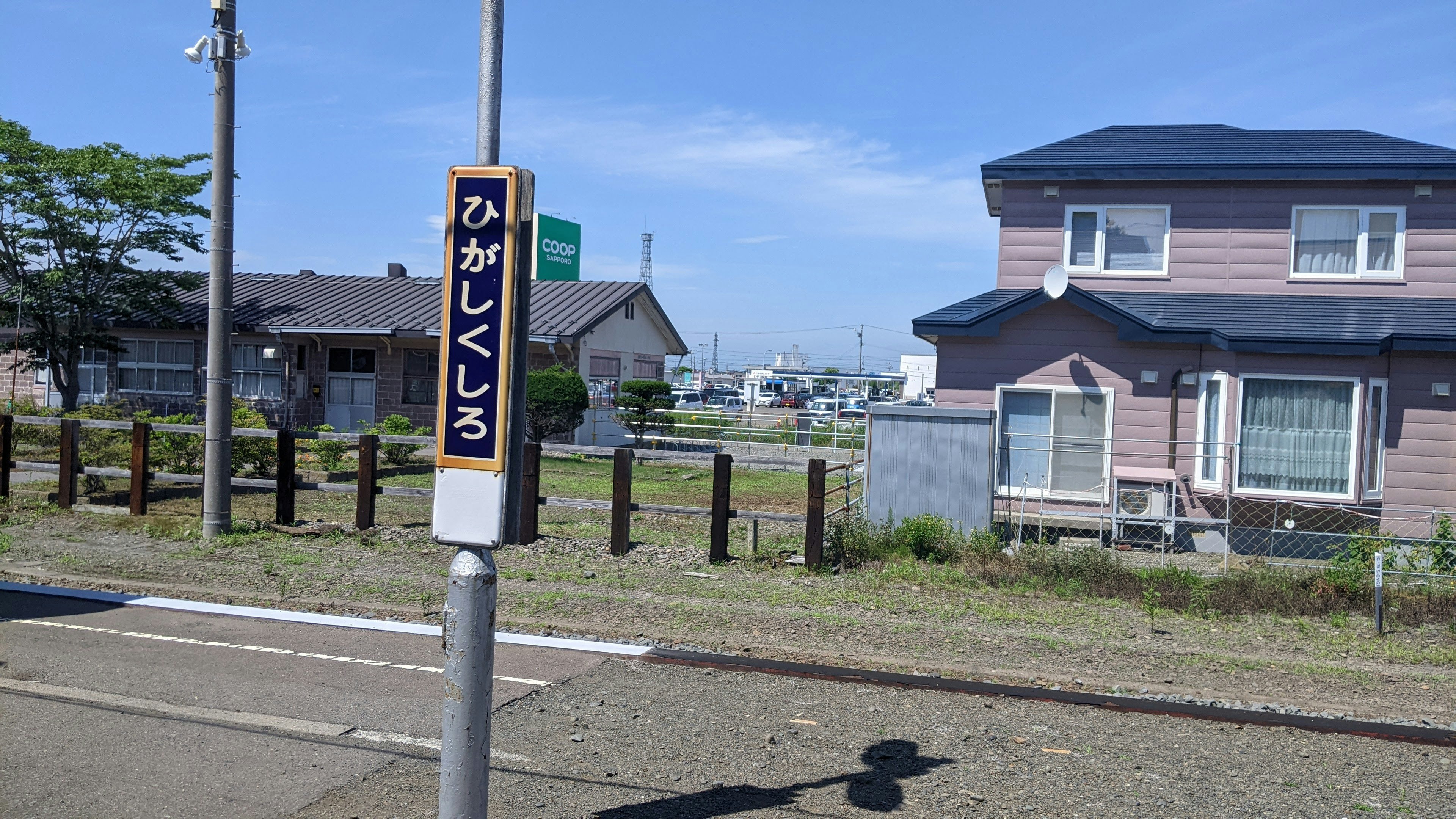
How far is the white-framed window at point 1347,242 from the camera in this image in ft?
52.1

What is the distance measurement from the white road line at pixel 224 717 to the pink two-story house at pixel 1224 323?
8.96 meters

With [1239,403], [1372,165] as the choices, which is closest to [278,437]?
[1239,403]

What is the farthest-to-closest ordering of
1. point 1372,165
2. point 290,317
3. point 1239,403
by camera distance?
point 290,317 → point 1372,165 → point 1239,403

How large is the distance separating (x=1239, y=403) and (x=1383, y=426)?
1867mm

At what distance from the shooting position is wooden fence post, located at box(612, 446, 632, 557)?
11.5 metres

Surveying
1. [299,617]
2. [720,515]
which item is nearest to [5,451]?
[299,617]

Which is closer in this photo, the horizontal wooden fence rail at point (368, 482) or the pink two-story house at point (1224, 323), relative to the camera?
the horizontal wooden fence rail at point (368, 482)

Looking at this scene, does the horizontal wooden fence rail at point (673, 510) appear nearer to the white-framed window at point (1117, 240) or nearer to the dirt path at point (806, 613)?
the dirt path at point (806, 613)

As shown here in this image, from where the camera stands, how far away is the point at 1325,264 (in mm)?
16141

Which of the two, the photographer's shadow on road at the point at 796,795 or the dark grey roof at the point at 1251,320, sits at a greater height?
→ the dark grey roof at the point at 1251,320

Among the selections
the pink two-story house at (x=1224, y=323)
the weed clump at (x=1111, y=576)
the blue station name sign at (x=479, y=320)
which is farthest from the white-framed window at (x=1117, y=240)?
the blue station name sign at (x=479, y=320)

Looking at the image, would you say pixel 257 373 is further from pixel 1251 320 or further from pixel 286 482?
pixel 1251 320

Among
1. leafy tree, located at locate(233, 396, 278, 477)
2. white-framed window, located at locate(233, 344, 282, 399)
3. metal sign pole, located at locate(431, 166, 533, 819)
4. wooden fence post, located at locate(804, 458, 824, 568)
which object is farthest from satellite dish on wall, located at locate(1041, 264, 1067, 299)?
white-framed window, located at locate(233, 344, 282, 399)

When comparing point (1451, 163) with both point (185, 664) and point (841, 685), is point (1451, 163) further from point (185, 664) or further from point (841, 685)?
point (185, 664)
